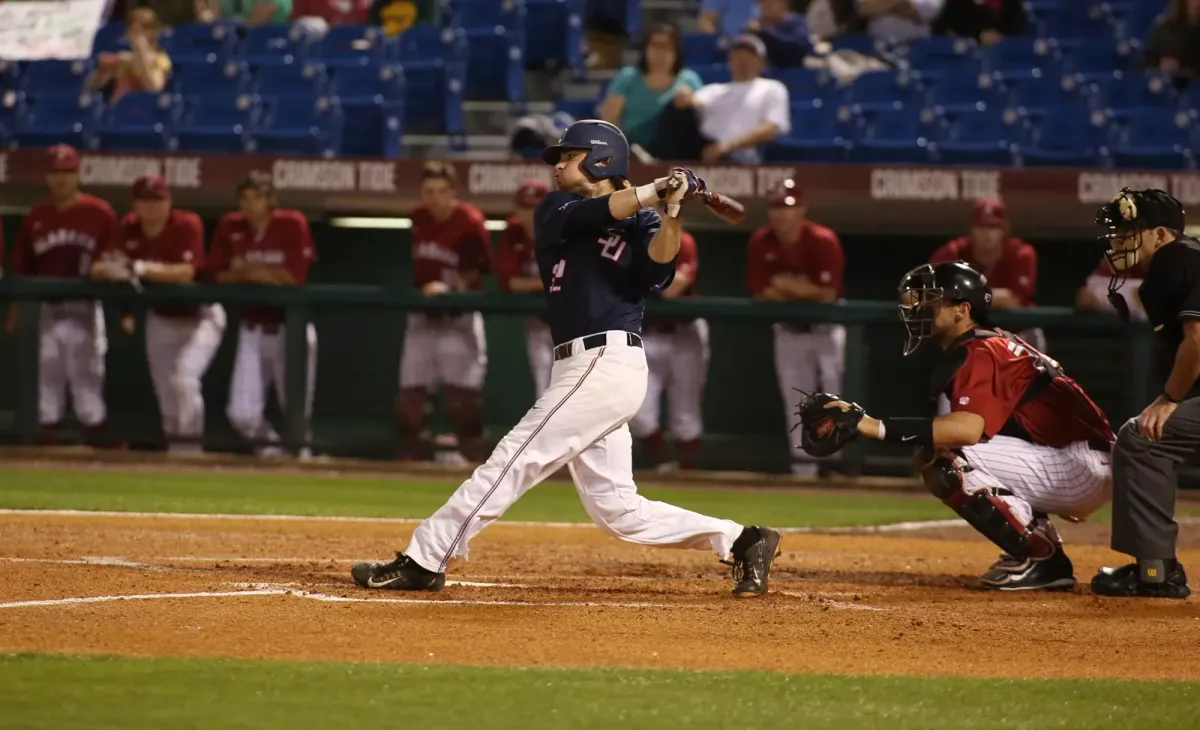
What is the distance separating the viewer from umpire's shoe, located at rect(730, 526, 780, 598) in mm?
5781

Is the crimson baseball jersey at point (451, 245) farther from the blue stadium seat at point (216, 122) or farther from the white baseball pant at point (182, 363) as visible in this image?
the blue stadium seat at point (216, 122)

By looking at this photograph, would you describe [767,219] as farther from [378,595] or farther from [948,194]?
[378,595]

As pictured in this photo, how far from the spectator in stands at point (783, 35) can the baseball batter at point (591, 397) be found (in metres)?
7.08

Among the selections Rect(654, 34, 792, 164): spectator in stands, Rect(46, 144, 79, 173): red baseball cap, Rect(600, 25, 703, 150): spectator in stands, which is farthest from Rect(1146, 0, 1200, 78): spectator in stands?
Rect(46, 144, 79, 173): red baseball cap

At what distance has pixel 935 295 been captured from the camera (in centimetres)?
609

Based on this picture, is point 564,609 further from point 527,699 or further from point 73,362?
point 73,362

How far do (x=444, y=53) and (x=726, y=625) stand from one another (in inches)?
346

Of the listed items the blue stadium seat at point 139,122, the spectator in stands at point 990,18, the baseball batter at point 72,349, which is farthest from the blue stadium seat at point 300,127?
the spectator in stands at point 990,18

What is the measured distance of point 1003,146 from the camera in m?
11.2

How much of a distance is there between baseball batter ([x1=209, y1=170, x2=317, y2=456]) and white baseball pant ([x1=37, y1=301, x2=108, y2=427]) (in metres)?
0.84

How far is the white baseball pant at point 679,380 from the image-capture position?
1038 cm

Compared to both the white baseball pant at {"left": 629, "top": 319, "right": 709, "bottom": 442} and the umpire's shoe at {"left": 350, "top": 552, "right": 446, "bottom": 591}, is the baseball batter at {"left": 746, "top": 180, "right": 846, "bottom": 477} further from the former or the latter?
the umpire's shoe at {"left": 350, "top": 552, "right": 446, "bottom": 591}

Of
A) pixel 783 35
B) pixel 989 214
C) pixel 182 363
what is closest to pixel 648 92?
pixel 783 35

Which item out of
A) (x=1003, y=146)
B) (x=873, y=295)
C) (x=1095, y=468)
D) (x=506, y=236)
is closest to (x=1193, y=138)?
(x=1003, y=146)
